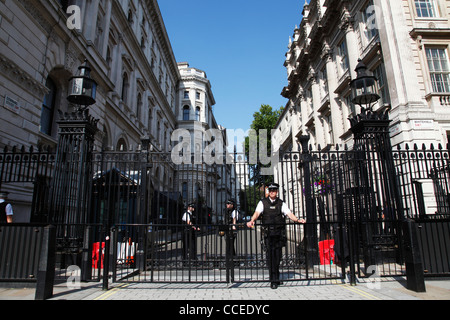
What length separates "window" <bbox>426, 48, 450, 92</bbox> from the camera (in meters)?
13.2

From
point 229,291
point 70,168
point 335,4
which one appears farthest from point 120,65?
point 229,291

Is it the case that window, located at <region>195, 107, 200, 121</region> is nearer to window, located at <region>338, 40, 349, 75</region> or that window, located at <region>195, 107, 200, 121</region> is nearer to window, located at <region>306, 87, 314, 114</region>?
window, located at <region>306, 87, 314, 114</region>

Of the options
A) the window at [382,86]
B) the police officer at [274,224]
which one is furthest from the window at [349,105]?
the police officer at [274,224]

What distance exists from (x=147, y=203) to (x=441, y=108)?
13.3 m

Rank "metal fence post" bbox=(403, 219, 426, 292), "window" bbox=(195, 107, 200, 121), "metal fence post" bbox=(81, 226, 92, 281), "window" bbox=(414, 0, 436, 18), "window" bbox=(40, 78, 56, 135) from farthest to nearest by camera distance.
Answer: "window" bbox=(195, 107, 200, 121) → "window" bbox=(414, 0, 436, 18) → "window" bbox=(40, 78, 56, 135) → "metal fence post" bbox=(81, 226, 92, 281) → "metal fence post" bbox=(403, 219, 426, 292)

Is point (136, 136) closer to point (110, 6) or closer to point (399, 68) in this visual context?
point (110, 6)

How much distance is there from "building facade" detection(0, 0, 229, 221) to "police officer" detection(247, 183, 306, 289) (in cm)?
233

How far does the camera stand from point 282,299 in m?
4.70

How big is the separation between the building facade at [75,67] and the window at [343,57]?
14315 millimetres

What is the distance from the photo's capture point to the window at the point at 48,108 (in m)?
13.0

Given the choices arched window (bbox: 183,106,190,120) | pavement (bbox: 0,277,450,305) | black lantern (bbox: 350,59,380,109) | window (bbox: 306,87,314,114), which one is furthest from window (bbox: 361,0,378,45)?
arched window (bbox: 183,106,190,120)

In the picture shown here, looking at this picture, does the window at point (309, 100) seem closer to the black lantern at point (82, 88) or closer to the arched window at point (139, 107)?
the arched window at point (139, 107)

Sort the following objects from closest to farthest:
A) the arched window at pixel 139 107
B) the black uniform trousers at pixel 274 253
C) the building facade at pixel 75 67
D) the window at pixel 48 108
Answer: the black uniform trousers at pixel 274 253 < the building facade at pixel 75 67 < the window at pixel 48 108 < the arched window at pixel 139 107

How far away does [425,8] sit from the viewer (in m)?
14.2
